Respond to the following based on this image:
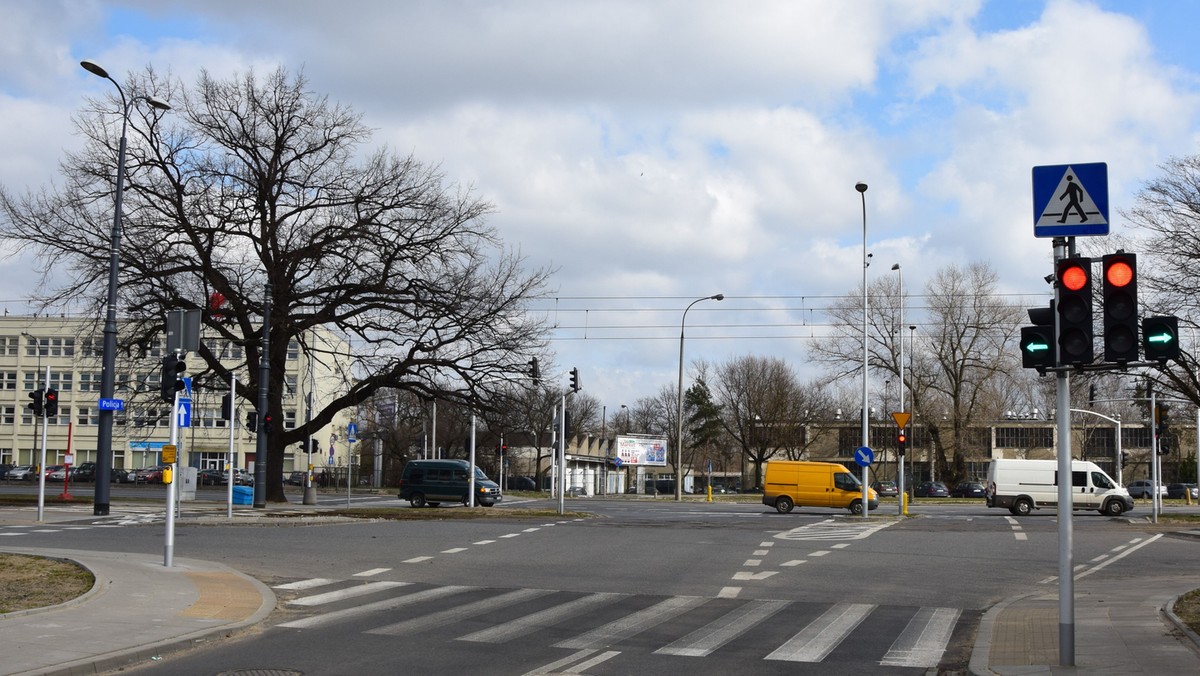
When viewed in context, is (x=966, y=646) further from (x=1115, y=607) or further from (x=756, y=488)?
(x=756, y=488)

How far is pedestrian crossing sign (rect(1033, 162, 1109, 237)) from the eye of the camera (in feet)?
33.2

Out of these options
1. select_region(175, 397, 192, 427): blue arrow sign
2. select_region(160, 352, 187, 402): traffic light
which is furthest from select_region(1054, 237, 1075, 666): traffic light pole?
select_region(175, 397, 192, 427): blue arrow sign

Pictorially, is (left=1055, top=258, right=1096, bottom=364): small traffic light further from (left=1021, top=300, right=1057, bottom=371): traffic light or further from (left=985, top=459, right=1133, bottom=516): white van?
(left=985, top=459, right=1133, bottom=516): white van

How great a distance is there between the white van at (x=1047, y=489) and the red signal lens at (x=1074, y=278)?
36227 millimetres

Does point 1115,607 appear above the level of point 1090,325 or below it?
below

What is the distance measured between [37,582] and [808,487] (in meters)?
31.3

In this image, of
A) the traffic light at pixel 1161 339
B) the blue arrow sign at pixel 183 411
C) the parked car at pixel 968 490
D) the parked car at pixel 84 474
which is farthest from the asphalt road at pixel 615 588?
the parked car at pixel 84 474

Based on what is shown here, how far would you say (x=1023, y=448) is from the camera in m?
96.8

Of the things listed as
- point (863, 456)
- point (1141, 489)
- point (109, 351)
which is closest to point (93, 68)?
point (109, 351)

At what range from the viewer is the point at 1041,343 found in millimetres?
9945

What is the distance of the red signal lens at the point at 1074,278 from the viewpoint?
977 centimetres

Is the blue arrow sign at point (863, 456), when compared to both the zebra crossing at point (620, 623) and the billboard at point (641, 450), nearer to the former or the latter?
the zebra crossing at point (620, 623)

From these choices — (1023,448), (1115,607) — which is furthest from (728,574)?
(1023,448)

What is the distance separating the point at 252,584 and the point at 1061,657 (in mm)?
10753
